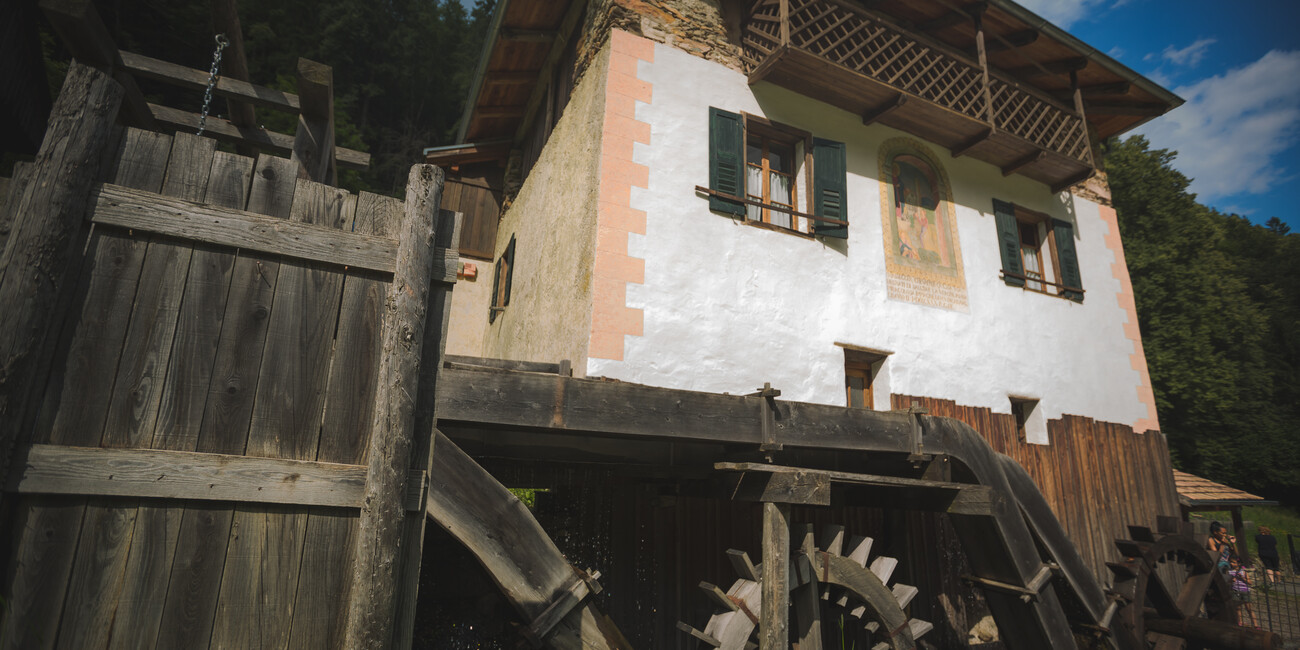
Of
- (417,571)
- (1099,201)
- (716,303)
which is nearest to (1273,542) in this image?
(1099,201)

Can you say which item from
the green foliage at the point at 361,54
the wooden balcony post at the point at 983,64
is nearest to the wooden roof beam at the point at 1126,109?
the wooden balcony post at the point at 983,64

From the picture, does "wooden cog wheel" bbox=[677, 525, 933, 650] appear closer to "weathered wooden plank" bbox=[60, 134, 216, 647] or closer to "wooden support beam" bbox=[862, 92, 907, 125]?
"weathered wooden plank" bbox=[60, 134, 216, 647]

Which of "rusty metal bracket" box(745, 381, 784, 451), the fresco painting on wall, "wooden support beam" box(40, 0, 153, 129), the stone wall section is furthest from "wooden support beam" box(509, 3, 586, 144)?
"rusty metal bracket" box(745, 381, 784, 451)

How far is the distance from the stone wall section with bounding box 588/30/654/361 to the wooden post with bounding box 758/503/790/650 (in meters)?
2.20

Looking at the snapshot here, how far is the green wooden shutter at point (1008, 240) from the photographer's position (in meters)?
9.09

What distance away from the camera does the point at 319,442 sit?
9.40 feet

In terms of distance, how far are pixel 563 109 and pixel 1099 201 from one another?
29.7 feet

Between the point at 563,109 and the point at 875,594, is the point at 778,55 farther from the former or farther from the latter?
the point at 875,594

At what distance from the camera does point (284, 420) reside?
2.83m

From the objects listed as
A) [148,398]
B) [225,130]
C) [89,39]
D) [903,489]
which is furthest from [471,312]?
[148,398]

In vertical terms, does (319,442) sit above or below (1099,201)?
below

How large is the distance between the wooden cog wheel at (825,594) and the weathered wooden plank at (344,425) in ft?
8.63

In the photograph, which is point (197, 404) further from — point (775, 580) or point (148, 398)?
point (775, 580)

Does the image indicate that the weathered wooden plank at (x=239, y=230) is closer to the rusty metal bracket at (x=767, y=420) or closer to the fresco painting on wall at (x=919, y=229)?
the rusty metal bracket at (x=767, y=420)
